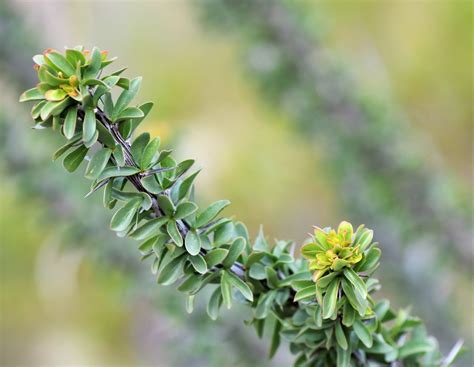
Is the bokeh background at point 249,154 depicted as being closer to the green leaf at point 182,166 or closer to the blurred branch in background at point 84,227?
the blurred branch in background at point 84,227

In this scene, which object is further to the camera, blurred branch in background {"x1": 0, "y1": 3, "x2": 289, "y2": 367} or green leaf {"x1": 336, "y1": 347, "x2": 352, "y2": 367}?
blurred branch in background {"x1": 0, "y1": 3, "x2": 289, "y2": 367}

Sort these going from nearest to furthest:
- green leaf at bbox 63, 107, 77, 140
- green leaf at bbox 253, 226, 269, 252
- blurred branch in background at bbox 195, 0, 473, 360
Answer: green leaf at bbox 63, 107, 77, 140 < green leaf at bbox 253, 226, 269, 252 < blurred branch in background at bbox 195, 0, 473, 360

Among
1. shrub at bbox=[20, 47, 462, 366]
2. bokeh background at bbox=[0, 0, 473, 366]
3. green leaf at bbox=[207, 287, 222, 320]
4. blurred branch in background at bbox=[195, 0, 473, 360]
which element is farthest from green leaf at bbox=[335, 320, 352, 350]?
blurred branch in background at bbox=[195, 0, 473, 360]

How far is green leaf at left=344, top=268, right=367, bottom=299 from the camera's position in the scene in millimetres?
424

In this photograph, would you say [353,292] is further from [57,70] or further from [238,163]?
[238,163]

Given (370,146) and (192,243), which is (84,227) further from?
(192,243)

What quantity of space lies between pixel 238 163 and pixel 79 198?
4.41ft

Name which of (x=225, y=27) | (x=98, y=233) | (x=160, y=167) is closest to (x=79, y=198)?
(x=98, y=233)

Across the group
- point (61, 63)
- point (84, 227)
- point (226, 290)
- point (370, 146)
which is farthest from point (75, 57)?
point (370, 146)

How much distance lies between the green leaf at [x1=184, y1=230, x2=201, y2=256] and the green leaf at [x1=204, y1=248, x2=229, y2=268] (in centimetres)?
2

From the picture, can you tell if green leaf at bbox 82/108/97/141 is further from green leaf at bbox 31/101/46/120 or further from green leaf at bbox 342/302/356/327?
green leaf at bbox 342/302/356/327

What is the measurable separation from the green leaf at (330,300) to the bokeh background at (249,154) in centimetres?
77

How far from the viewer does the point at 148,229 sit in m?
0.45

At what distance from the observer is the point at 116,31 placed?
116 inches
